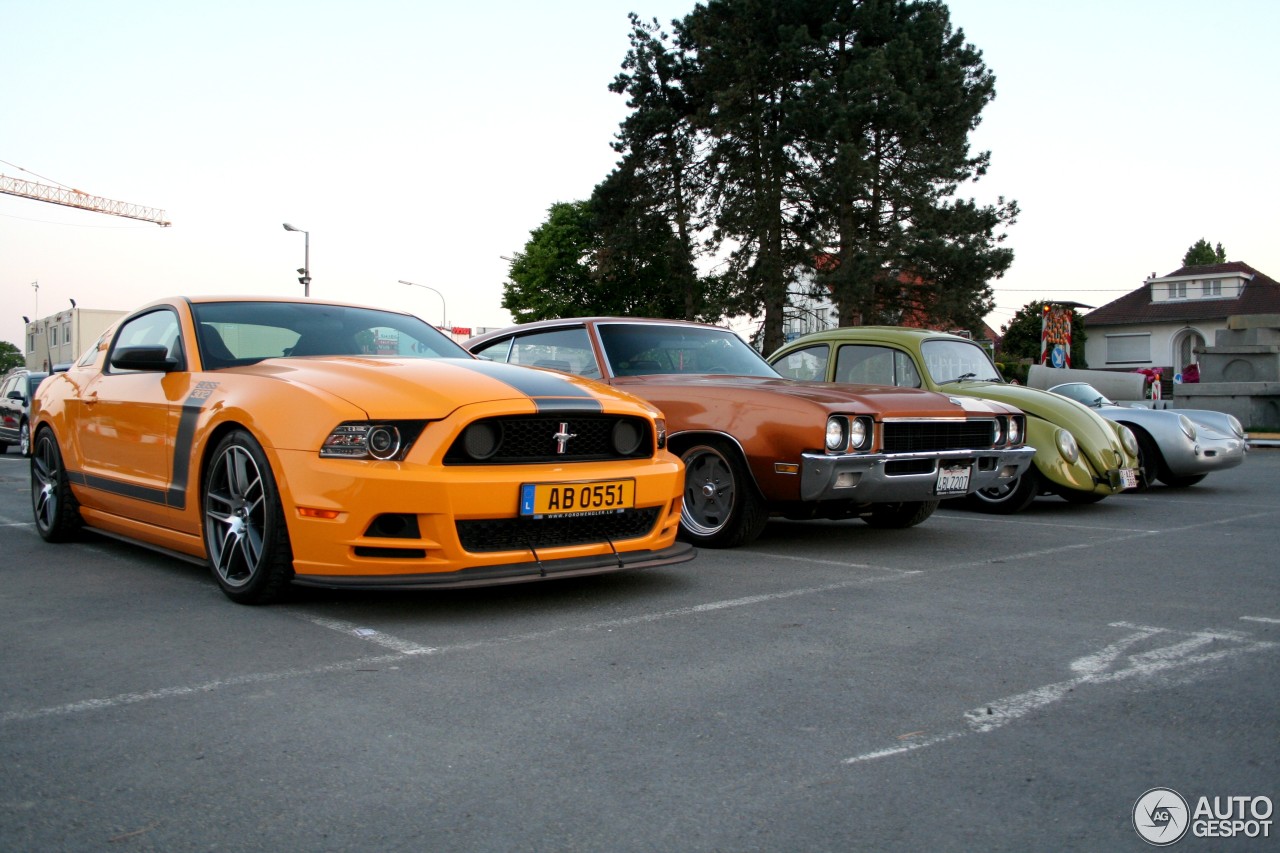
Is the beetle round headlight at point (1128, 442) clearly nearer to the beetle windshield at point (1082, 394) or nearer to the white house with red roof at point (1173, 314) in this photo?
the beetle windshield at point (1082, 394)

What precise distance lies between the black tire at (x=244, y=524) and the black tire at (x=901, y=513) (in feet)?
14.9

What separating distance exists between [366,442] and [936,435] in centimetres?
370

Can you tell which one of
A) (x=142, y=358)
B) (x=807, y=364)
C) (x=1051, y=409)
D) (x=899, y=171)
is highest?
(x=899, y=171)

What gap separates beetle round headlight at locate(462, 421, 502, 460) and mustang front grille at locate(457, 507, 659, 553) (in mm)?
301

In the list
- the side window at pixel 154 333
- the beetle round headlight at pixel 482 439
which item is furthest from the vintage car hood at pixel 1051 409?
the side window at pixel 154 333

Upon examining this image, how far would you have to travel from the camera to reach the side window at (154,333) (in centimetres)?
575

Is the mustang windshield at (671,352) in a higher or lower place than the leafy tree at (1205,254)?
lower

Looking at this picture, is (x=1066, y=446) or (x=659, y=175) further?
(x=659, y=175)

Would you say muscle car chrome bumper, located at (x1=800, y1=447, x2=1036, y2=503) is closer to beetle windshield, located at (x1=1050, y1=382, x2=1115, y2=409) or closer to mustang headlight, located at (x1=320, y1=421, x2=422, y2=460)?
mustang headlight, located at (x1=320, y1=421, x2=422, y2=460)

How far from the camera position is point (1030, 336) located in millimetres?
65250

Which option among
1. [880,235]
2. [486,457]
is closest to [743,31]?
[880,235]

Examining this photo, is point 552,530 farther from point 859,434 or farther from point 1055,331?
point 1055,331

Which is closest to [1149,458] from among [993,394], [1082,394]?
[1082,394]

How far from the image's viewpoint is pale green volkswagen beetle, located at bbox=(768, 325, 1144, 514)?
8805 mm
